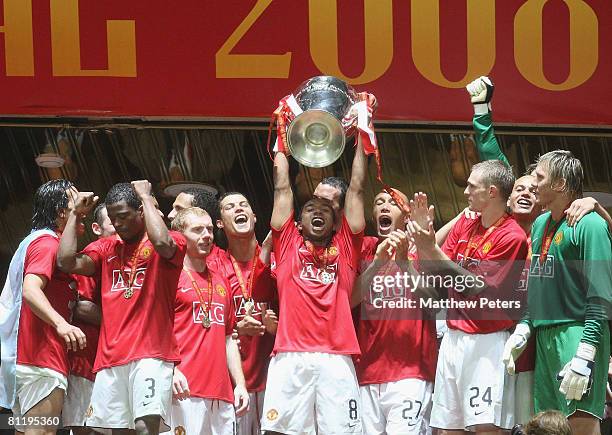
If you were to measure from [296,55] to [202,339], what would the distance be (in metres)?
2.30

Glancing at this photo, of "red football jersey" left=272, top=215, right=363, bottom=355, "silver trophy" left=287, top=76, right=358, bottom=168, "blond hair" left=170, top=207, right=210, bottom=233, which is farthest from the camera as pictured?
"blond hair" left=170, top=207, right=210, bottom=233

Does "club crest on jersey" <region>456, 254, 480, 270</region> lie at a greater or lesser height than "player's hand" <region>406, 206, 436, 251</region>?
lesser

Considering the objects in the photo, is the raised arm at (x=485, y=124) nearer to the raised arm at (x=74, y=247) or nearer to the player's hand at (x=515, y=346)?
the player's hand at (x=515, y=346)

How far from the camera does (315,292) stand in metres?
6.67

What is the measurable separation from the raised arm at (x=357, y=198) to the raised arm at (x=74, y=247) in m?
1.34

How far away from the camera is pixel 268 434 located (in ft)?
21.6

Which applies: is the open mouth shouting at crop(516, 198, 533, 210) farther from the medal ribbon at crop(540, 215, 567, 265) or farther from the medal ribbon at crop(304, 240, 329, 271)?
the medal ribbon at crop(304, 240, 329, 271)

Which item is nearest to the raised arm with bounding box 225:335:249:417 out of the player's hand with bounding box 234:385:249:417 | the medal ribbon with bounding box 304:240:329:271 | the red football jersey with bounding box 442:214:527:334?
the player's hand with bounding box 234:385:249:417

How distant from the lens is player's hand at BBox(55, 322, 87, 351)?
629 centimetres

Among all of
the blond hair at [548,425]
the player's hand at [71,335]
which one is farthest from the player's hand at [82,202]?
the blond hair at [548,425]

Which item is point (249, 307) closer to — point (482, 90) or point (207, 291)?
point (207, 291)

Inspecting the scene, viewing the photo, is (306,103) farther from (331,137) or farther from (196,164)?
(196,164)

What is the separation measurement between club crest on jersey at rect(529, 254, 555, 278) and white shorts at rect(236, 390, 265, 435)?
1.70m

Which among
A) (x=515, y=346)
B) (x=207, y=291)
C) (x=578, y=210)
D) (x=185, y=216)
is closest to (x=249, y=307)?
(x=207, y=291)
